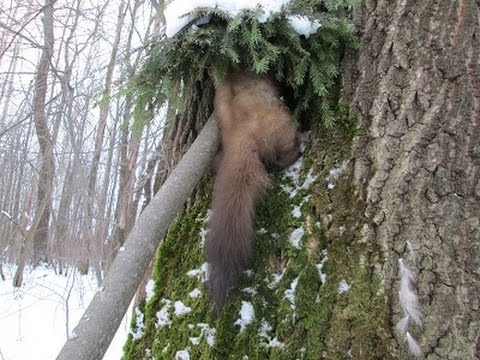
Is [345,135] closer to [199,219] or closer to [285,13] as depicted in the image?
[285,13]

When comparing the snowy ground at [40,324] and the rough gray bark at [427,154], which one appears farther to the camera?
the snowy ground at [40,324]

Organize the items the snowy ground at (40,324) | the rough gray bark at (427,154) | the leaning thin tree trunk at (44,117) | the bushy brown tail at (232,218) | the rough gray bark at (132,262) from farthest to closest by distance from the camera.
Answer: the leaning thin tree trunk at (44,117) < the snowy ground at (40,324) < the bushy brown tail at (232,218) < the rough gray bark at (427,154) < the rough gray bark at (132,262)

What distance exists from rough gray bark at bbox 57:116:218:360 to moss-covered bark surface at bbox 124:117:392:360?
30cm

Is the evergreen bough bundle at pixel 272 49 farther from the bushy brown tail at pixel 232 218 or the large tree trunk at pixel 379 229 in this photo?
the bushy brown tail at pixel 232 218

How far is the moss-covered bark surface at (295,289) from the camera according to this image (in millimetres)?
1280

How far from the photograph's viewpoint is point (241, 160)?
164cm

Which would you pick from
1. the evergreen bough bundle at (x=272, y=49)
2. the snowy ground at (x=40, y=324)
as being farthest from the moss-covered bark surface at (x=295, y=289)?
the snowy ground at (x=40, y=324)

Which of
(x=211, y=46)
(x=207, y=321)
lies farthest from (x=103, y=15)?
(x=207, y=321)

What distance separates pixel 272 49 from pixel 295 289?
86 cm

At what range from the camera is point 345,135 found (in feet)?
5.08

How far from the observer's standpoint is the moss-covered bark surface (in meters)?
1.28

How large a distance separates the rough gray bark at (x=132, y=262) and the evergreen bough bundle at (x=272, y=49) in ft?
0.98

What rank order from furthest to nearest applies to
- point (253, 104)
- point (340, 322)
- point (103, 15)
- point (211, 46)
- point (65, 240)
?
point (65, 240)
point (103, 15)
point (253, 104)
point (211, 46)
point (340, 322)

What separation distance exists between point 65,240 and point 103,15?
778 centimetres
